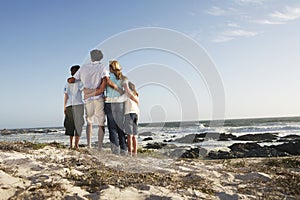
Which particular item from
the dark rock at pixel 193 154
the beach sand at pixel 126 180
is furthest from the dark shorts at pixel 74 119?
the dark rock at pixel 193 154

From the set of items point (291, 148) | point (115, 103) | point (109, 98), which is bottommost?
point (291, 148)

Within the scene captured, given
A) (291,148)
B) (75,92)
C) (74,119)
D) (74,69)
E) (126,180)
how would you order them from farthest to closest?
(291,148) → (74,69) → (74,119) → (75,92) → (126,180)

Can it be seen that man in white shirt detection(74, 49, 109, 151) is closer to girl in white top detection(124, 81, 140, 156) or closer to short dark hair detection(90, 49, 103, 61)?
short dark hair detection(90, 49, 103, 61)

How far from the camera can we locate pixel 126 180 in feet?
13.3

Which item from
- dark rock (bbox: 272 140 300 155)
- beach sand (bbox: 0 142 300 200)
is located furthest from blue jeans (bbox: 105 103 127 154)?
dark rock (bbox: 272 140 300 155)

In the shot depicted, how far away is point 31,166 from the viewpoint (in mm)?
4512

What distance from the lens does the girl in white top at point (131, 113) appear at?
6.73 meters

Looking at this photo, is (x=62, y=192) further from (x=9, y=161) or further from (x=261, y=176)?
(x=261, y=176)

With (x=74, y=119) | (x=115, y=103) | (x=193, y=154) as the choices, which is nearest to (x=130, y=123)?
(x=115, y=103)

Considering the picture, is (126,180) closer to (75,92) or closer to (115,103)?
(115,103)

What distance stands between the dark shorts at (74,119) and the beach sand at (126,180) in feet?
5.37

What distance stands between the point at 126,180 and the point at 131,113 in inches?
111

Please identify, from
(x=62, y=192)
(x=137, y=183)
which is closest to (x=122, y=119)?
(x=137, y=183)

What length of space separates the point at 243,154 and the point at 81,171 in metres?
Answer: 8.76
